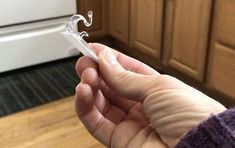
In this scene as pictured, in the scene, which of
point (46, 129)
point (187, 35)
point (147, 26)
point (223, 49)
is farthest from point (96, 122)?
point (147, 26)

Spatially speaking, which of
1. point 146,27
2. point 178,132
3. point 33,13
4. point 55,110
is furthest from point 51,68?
point 178,132

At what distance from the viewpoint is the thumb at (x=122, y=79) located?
23.6 inches

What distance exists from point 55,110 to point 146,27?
76cm

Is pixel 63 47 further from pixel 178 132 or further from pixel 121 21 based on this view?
pixel 178 132

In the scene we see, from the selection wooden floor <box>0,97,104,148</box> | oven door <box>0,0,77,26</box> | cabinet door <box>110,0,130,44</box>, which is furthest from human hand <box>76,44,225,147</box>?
cabinet door <box>110,0,130,44</box>

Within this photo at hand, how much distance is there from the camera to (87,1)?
7.64ft

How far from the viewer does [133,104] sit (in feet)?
2.30

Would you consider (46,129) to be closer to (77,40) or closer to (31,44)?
(31,44)

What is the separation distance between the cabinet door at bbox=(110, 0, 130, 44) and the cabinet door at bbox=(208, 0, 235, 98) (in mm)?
727

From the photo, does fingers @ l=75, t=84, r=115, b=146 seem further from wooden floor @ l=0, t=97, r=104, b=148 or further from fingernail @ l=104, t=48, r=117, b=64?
wooden floor @ l=0, t=97, r=104, b=148

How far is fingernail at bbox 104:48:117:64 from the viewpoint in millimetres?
640

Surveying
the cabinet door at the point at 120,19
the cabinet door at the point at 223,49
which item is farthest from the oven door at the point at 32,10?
the cabinet door at the point at 223,49

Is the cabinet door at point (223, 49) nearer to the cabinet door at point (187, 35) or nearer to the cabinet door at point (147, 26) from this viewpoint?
the cabinet door at point (187, 35)

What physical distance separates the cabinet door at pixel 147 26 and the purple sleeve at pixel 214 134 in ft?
5.23
